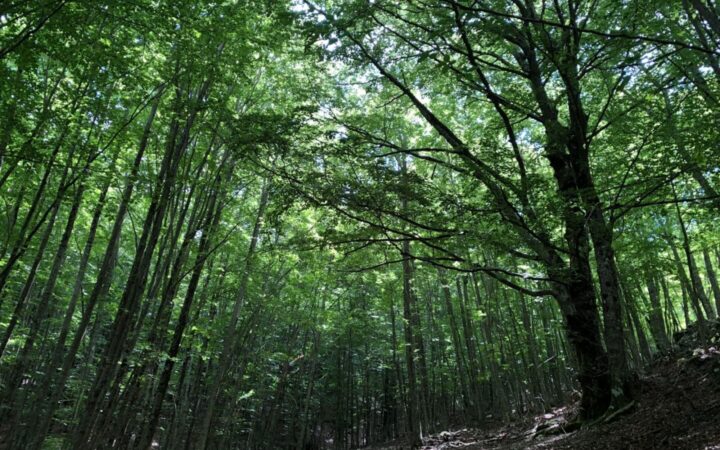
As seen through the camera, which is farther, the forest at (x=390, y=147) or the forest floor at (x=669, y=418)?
the forest at (x=390, y=147)

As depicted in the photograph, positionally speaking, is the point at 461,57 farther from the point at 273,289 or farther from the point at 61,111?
the point at 273,289

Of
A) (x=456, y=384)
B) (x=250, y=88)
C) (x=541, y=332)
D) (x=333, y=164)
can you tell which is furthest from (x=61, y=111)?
(x=456, y=384)

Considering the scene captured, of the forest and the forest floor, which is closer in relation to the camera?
the forest floor

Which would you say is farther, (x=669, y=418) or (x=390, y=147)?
(x=390, y=147)

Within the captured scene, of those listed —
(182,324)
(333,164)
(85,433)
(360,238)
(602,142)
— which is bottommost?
(85,433)

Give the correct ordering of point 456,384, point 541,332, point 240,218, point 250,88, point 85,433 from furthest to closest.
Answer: point 456,384 < point 541,332 < point 240,218 < point 250,88 < point 85,433

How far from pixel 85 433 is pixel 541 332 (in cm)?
1631

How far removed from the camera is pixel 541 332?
17.5 meters

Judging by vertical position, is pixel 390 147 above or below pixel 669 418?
above

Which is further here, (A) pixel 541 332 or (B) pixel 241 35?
(A) pixel 541 332

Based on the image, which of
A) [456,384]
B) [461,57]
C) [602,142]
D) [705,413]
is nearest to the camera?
[705,413]

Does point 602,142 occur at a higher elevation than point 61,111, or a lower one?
higher

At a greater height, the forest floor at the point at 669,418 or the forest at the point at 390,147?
the forest at the point at 390,147

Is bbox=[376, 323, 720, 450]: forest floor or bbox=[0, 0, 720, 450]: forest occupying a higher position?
bbox=[0, 0, 720, 450]: forest
